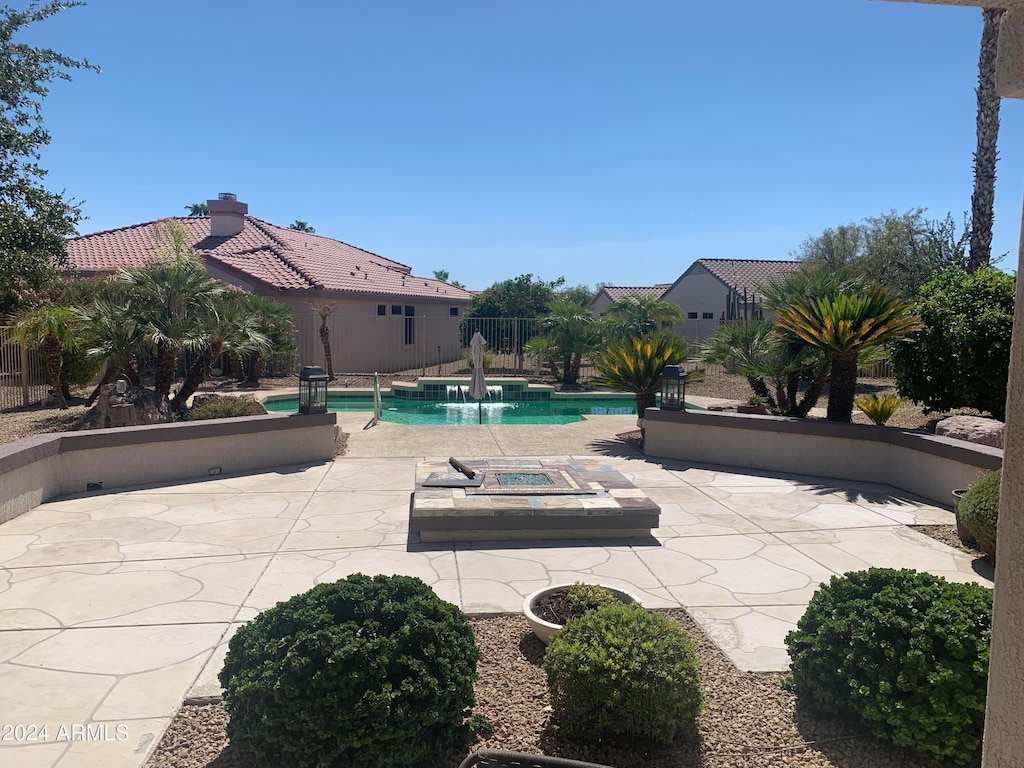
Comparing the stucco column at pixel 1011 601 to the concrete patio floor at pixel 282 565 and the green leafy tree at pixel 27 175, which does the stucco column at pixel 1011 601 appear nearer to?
the concrete patio floor at pixel 282 565

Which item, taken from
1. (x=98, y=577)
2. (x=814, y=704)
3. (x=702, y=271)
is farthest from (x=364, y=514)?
(x=702, y=271)

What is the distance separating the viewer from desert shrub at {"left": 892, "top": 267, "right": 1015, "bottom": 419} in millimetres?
9156

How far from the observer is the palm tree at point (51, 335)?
12164mm

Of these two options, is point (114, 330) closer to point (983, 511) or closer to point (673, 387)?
point (673, 387)

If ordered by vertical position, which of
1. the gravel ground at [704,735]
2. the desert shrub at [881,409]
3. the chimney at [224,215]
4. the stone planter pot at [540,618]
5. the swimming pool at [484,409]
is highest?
the chimney at [224,215]

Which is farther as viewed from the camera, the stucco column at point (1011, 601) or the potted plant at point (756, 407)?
the potted plant at point (756, 407)

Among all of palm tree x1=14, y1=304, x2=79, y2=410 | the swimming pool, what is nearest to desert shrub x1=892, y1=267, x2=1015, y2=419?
the swimming pool

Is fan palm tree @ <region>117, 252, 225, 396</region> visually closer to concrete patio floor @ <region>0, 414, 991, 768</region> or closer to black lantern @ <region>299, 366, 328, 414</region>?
black lantern @ <region>299, 366, 328, 414</region>

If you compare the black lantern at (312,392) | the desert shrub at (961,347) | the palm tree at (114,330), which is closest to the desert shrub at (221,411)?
the black lantern at (312,392)

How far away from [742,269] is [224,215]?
2859cm

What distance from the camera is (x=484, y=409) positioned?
59.2ft

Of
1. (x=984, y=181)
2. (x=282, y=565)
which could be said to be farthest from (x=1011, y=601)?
(x=984, y=181)

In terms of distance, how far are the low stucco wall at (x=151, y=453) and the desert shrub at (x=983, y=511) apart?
795 cm

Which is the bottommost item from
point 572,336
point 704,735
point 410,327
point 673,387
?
point 704,735
